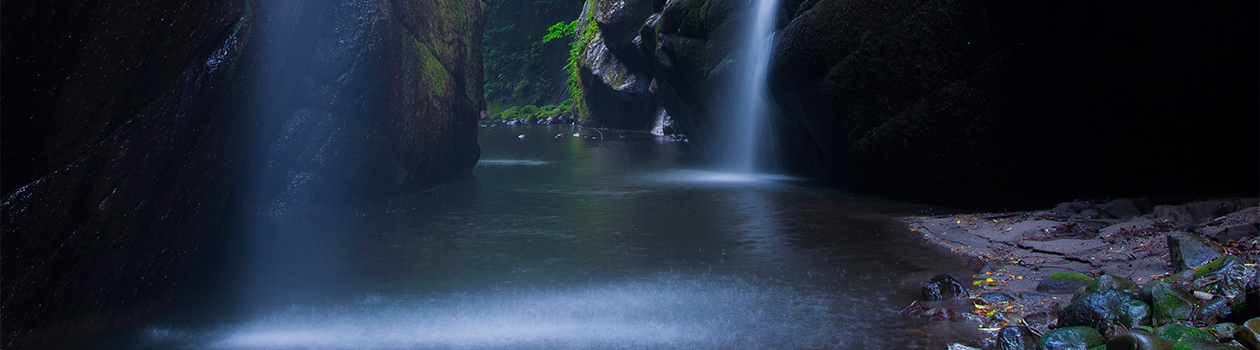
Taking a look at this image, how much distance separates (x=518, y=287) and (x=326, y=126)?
15.5 feet

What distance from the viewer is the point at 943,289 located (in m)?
5.37

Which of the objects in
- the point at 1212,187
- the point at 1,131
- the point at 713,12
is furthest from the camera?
the point at 713,12

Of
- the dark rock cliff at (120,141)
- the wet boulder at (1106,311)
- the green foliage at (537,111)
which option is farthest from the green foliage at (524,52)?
the wet boulder at (1106,311)

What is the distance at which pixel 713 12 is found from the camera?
14336 mm

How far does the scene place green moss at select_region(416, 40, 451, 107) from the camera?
445 inches

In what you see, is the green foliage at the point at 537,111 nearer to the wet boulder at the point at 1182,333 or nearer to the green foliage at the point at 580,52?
the green foliage at the point at 580,52

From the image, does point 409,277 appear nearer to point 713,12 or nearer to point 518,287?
point 518,287

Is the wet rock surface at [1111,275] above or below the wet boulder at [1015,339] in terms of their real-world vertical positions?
above

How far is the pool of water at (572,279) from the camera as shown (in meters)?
4.82

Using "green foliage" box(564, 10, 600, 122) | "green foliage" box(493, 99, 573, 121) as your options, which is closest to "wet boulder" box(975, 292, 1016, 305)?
"green foliage" box(564, 10, 600, 122)

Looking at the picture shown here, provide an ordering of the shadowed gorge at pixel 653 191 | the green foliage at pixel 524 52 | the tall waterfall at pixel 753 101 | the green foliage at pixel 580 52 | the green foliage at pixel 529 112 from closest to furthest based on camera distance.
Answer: the shadowed gorge at pixel 653 191
the tall waterfall at pixel 753 101
the green foliage at pixel 580 52
the green foliage at pixel 529 112
the green foliage at pixel 524 52

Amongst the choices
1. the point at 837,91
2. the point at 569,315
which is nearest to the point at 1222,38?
the point at 837,91

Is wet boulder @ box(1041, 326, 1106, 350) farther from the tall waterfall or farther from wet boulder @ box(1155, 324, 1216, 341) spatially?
the tall waterfall

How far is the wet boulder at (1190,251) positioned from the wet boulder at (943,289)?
1.35 metres
